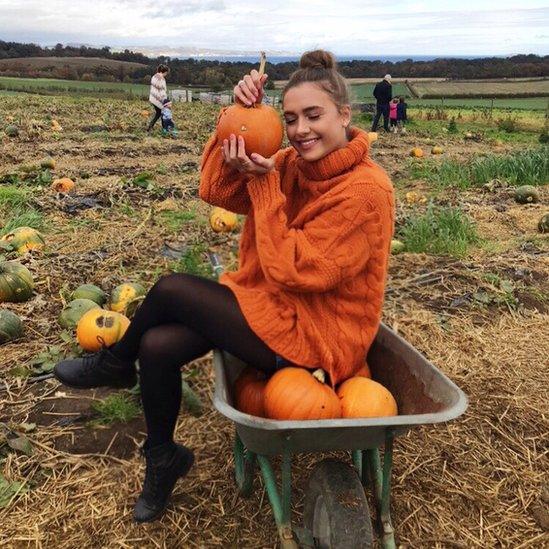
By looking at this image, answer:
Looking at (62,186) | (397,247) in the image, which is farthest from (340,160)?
(62,186)

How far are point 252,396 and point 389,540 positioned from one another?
76cm

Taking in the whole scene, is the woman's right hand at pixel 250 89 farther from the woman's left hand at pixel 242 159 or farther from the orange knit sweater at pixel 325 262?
the orange knit sweater at pixel 325 262

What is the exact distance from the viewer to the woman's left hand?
7.63ft

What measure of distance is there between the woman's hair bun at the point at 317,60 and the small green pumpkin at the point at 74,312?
237cm

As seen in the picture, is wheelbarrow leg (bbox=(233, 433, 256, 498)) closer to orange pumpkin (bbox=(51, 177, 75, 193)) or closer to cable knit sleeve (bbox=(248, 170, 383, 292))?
cable knit sleeve (bbox=(248, 170, 383, 292))

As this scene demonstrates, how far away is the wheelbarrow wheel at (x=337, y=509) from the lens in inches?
79.7

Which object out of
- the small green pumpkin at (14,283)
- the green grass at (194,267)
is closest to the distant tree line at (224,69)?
the green grass at (194,267)

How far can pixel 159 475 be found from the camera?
8.20 feet

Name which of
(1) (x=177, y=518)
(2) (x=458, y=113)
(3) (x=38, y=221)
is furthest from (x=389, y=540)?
(2) (x=458, y=113)

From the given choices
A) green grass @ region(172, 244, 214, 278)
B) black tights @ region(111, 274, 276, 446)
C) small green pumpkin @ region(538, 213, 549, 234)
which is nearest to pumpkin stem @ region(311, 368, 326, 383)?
black tights @ region(111, 274, 276, 446)

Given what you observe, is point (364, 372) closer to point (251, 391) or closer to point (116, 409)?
point (251, 391)

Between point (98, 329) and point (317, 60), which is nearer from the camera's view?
point (317, 60)

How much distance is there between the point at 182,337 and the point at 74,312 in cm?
A: 197

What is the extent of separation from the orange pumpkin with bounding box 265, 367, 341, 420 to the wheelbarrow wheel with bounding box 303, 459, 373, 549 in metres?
0.20
